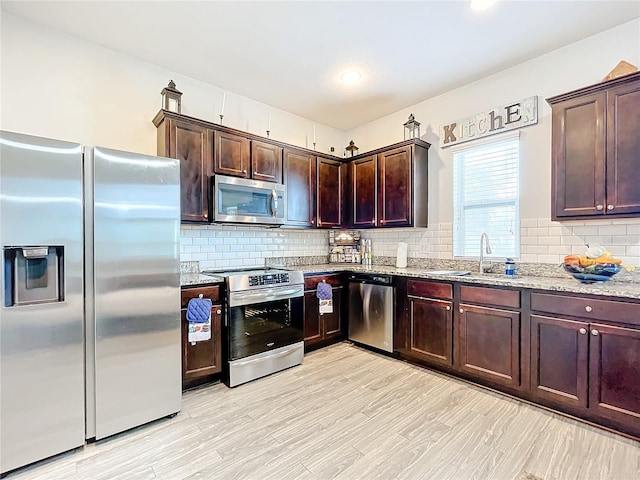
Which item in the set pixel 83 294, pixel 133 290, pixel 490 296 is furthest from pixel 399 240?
pixel 83 294

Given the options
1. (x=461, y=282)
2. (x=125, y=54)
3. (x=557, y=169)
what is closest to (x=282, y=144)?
(x=125, y=54)

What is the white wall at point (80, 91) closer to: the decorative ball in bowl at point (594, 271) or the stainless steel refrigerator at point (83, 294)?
the stainless steel refrigerator at point (83, 294)

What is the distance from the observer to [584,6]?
225cm

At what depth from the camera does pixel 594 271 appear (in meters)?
2.29

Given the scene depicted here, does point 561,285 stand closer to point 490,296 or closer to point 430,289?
point 490,296

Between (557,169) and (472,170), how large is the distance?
925 mm

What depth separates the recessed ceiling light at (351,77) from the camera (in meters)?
3.11

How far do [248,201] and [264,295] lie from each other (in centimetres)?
100

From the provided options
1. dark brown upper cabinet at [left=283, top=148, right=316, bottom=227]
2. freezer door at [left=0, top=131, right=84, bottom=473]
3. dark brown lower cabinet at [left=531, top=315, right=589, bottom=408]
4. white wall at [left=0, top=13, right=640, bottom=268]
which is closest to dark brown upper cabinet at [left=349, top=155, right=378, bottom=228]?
white wall at [left=0, top=13, right=640, bottom=268]

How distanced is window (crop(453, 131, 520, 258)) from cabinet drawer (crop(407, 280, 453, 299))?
27.2 inches

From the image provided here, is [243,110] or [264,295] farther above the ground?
[243,110]

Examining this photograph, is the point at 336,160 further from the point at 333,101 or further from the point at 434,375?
the point at 434,375

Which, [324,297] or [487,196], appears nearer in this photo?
[487,196]

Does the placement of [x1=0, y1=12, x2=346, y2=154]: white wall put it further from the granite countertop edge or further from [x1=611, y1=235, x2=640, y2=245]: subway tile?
[x1=611, y1=235, x2=640, y2=245]: subway tile
